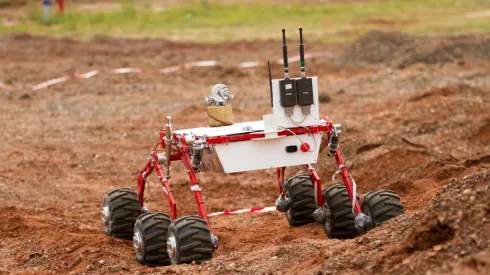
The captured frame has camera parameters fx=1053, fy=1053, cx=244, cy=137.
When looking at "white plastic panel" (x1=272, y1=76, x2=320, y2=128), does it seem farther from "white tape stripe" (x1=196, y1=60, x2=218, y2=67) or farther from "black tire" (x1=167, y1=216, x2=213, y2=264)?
"white tape stripe" (x1=196, y1=60, x2=218, y2=67)

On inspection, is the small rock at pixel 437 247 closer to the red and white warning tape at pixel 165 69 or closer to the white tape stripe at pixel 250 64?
the red and white warning tape at pixel 165 69

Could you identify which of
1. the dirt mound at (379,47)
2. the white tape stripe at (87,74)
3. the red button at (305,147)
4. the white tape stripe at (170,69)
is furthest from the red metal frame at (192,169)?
the dirt mound at (379,47)

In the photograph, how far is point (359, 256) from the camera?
319 inches

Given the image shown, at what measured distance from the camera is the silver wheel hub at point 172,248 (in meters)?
9.66

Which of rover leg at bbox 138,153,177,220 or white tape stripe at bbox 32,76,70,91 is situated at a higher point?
rover leg at bbox 138,153,177,220

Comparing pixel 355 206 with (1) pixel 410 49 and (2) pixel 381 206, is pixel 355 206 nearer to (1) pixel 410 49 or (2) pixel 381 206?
(2) pixel 381 206

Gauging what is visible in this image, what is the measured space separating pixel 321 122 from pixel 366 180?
436 centimetres

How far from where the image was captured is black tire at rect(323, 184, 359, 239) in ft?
35.4

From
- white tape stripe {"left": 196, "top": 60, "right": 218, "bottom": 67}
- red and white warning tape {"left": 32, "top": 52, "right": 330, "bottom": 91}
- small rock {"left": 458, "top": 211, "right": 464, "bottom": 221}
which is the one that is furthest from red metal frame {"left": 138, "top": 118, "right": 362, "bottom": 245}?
white tape stripe {"left": 196, "top": 60, "right": 218, "bottom": 67}

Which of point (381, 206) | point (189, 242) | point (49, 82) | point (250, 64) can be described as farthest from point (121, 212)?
point (250, 64)

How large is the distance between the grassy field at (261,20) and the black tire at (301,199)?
24.1m

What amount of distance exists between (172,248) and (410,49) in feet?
68.0

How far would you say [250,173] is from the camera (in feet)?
55.3

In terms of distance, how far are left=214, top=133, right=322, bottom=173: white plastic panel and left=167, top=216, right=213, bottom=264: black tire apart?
920 millimetres
